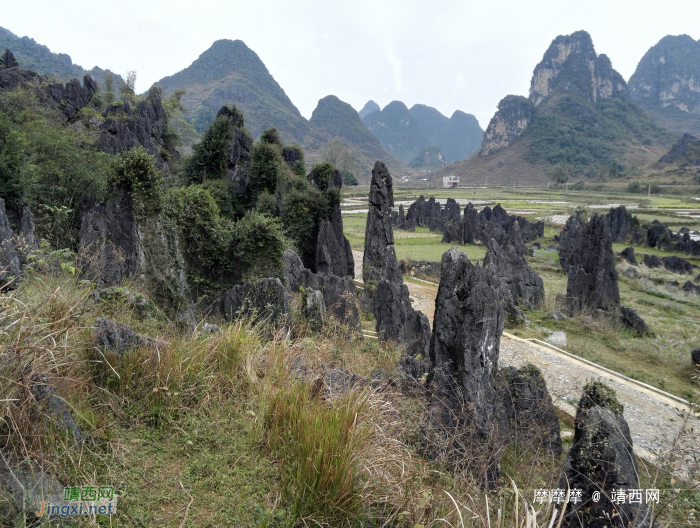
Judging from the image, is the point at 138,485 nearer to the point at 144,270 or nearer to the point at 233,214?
the point at 144,270

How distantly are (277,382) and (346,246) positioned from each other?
1601cm

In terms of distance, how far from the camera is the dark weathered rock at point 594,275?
15070mm

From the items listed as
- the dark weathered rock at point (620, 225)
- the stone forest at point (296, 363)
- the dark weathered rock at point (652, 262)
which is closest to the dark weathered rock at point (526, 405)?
the stone forest at point (296, 363)

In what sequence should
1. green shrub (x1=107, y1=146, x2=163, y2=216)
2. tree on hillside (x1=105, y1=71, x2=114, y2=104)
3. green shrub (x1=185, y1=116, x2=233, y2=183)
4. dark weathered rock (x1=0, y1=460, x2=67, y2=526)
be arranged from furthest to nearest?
tree on hillside (x1=105, y1=71, x2=114, y2=104)
green shrub (x1=185, y1=116, x2=233, y2=183)
green shrub (x1=107, y1=146, x2=163, y2=216)
dark weathered rock (x1=0, y1=460, x2=67, y2=526)

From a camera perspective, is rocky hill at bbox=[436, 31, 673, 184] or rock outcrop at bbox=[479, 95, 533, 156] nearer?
rocky hill at bbox=[436, 31, 673, 184]

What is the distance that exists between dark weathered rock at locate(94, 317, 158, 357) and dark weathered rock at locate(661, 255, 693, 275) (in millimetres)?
30819

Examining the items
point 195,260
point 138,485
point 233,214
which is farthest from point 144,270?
point 233,214

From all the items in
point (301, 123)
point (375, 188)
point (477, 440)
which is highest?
point (301, 123)

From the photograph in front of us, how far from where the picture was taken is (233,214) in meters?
22.6

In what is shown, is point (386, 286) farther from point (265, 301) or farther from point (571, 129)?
point (571, 129)

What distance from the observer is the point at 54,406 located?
7.65 ft

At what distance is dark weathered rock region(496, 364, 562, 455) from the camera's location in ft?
17.5

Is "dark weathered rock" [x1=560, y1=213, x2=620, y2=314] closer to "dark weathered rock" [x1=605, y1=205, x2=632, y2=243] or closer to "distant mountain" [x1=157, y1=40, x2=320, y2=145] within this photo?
"dark weathered rock" [x1=605, y1=205, x2=632, y2=243]

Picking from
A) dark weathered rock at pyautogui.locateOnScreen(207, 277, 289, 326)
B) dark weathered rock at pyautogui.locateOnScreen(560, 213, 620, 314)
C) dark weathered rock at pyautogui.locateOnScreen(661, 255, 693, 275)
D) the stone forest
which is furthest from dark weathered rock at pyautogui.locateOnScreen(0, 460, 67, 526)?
dark weathered rock at pyautogui.locateOnScreen(661, 255, 693, 275)
